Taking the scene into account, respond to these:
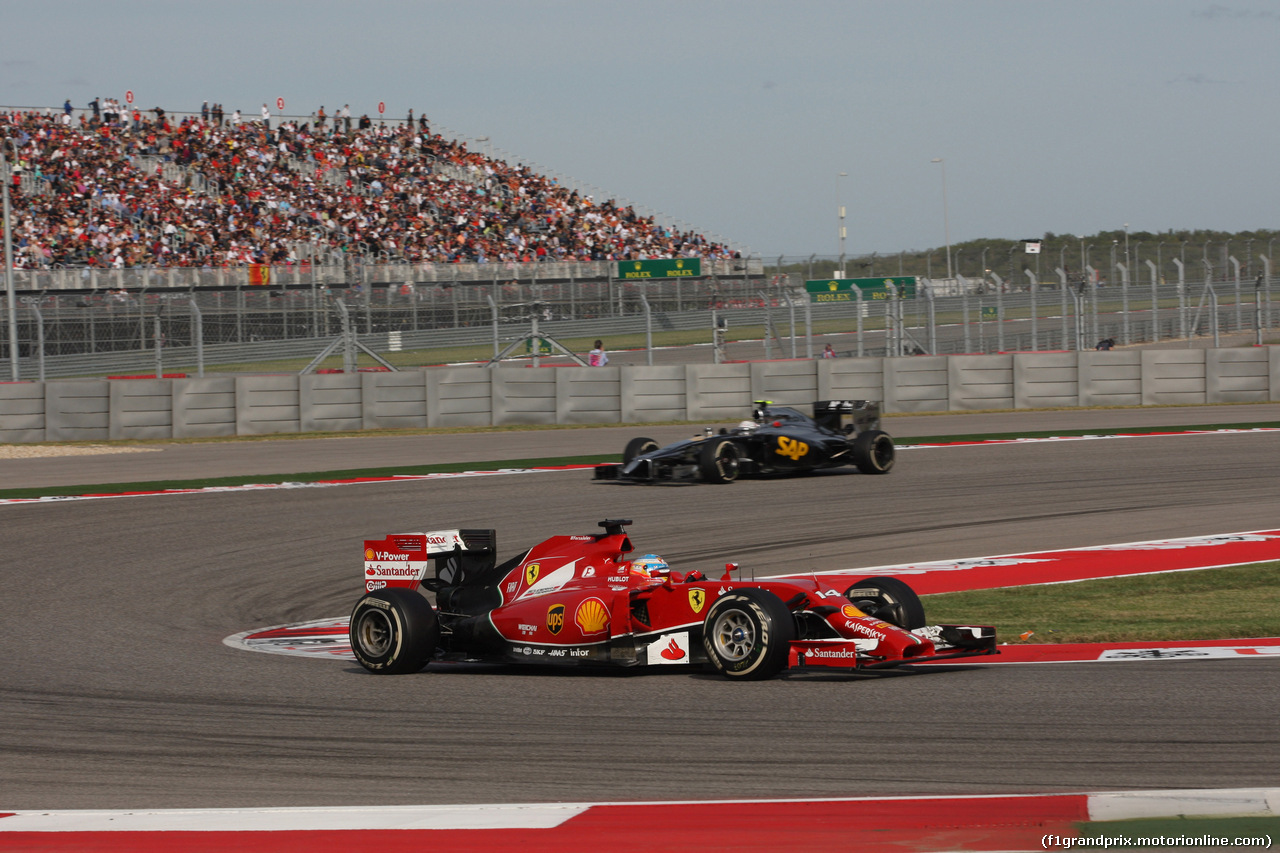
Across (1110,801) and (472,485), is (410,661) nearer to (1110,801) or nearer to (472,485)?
(1110,801)

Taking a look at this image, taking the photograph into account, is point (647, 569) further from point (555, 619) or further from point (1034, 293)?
point (1034, 293)

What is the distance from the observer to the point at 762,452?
18078 mm

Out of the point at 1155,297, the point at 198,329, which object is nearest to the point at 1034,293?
the point at 1155,297

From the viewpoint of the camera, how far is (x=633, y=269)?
48625mm

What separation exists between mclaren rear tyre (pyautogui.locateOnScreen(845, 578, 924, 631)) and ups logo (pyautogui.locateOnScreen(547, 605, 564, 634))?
160 cm

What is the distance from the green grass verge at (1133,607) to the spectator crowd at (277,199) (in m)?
A: 35.1

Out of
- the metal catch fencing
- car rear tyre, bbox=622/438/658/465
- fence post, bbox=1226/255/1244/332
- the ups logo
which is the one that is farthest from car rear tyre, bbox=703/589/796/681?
fence post, bbox=1226/255/1244/332

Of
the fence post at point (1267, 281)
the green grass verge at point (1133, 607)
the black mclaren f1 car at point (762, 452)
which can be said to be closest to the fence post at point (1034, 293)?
the fence post at point (1267, 281)

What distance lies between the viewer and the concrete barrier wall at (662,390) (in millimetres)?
25719

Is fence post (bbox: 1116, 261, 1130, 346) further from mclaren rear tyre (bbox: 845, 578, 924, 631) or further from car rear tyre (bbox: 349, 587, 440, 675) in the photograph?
car rear tyre (bbox: 349, 587, 440, 675)

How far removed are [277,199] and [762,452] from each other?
103ft

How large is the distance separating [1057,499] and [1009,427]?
8511mm

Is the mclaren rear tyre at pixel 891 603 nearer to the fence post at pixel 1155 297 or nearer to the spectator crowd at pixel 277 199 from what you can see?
the fence post at pixel 1155 297

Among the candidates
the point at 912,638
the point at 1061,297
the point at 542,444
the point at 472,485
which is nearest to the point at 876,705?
the point at 912,638
